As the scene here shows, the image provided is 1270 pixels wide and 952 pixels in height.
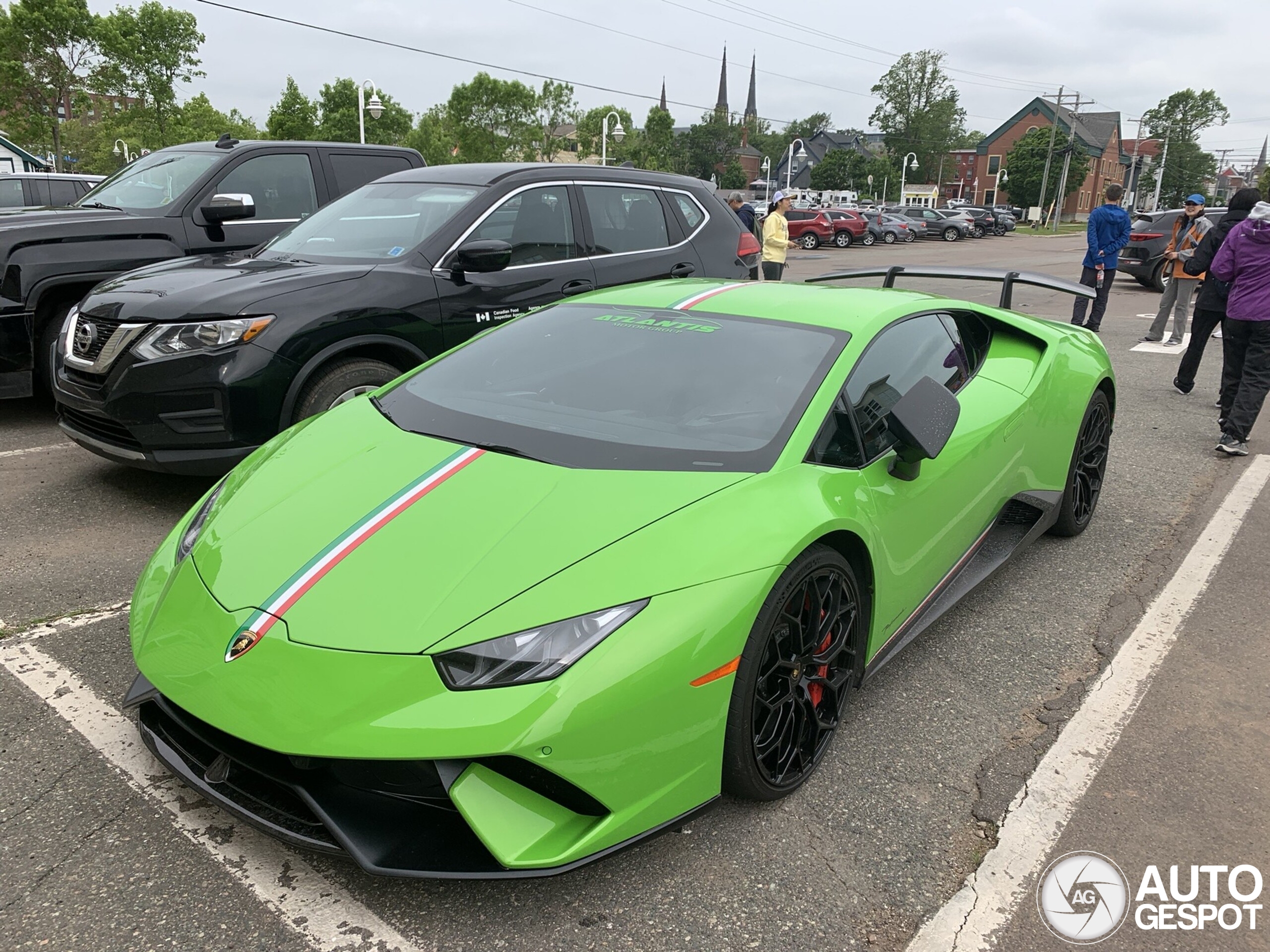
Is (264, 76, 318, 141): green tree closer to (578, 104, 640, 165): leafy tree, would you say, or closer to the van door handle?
(578, 104, 640, 165): leafy tree

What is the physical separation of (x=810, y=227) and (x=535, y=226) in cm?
3393

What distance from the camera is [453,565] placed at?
83.4 inches

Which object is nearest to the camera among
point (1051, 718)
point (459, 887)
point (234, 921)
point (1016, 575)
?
point (234, 921)

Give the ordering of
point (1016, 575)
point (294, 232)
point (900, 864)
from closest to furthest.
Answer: point (900, 864) → point (1016, 575) → point (294, 232)

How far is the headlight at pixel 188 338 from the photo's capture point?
13.6 feet

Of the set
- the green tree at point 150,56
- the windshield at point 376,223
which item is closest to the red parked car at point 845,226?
the green tree at point 150,56

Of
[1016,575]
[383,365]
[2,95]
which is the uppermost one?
[2,95]

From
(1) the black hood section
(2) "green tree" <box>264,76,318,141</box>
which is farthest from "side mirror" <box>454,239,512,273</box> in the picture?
(2) "green tree" <box>264,76,318,141</box>

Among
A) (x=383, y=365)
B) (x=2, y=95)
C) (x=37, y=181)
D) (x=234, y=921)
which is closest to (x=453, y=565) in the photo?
(x=234, y=921)

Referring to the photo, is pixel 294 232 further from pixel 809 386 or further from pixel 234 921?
pixel 234 921

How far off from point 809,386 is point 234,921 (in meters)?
1.98

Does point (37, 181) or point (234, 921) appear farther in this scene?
point (37, 181)

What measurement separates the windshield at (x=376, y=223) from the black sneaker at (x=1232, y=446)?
504 cm

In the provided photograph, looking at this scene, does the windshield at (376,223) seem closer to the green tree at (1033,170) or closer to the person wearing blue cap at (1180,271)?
the person wearing blue cap at (1180,271)
